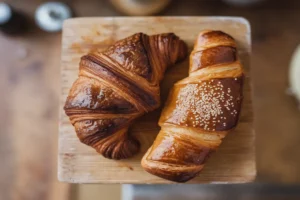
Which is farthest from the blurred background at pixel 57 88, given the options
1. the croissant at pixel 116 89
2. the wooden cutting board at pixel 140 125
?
the croissant at pixel 116 89

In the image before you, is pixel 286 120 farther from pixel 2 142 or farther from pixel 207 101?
pixel 2 142

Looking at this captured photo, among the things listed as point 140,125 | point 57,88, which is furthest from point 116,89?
point 57,88

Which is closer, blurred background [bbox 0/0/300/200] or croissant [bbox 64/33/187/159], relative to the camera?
croissant [bbox 64/33/187/159]

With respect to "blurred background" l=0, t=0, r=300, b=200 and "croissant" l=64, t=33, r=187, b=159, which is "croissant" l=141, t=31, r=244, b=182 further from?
"blurred background" l=0, t=0, r=300, b=200

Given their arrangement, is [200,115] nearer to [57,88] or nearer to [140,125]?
[140,125]

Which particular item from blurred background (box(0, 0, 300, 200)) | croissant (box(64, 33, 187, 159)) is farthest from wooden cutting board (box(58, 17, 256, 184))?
blurred background (box(0, 0, 300, 200))
